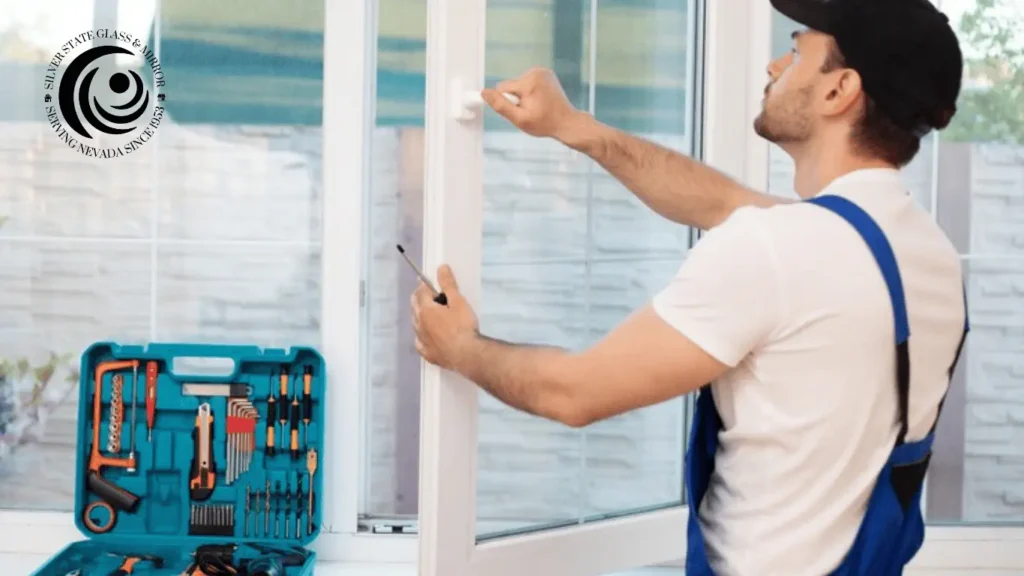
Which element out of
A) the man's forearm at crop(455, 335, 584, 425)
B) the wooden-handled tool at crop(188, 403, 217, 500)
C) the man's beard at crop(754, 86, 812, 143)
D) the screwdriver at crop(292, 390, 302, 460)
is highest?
the man's beard at crop(754, 86, 812, 143)

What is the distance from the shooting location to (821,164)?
128 centimetres

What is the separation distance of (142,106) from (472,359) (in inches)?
39.5

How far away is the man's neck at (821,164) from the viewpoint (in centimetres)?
126

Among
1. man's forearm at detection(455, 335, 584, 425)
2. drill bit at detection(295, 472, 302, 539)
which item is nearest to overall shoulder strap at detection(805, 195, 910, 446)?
man's forearm at detection(455, 335, 584, 425)

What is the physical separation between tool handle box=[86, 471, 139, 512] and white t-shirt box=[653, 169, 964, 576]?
3.43 ft

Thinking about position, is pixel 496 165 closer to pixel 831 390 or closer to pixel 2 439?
pixel 831 390

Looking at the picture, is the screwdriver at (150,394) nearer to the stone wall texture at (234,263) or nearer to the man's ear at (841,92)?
the stone wall texture at (234,263)

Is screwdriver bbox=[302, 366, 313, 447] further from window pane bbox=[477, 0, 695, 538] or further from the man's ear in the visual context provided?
the man's ear

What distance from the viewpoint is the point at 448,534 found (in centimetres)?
142

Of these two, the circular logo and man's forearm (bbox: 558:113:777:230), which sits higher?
the circular logo

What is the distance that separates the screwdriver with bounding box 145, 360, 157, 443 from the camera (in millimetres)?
1873

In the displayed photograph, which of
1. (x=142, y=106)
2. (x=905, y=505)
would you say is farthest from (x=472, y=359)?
(x=142, y=106)

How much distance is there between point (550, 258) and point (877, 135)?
1.72 feet

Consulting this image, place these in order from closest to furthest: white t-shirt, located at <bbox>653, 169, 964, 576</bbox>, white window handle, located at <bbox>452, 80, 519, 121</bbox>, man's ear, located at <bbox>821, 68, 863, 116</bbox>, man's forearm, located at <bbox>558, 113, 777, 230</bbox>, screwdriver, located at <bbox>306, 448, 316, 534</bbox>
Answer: white t-shirt, located at <bbox>653, 169, 964, 576</bbox>, man's ear, located at <bbox>821, 68, 863, 116</bbox>, white window handle, located at <bbox>452, 80, 519, 121</bbox>, man's forearm, located at <bbox>558, 113, 777, 230</bbox>, screwdriver, located at <bbox>306, 448, 316, 534</bbox>
